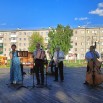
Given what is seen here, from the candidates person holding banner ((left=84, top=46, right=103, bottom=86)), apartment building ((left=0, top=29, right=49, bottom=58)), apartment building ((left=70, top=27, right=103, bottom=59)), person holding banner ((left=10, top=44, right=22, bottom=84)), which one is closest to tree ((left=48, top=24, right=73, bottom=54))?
apartment building ((left=70, top=27, right=103, bottom=59))

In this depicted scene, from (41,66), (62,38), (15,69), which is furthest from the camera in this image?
(62,38)

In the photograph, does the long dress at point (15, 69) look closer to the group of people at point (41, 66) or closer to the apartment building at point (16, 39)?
the group of people at point (41, 66)

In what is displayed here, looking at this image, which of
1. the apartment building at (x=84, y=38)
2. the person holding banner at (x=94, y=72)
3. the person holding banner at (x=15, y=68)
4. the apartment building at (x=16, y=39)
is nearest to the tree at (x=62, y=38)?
the apartment building at (x=84, y=38)

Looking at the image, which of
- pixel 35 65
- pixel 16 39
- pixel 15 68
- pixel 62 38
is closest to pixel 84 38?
pixel 16 39

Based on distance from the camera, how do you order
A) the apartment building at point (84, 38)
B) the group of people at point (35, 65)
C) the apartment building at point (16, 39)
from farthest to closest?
the apartment building at point (16, 39), the apartment building at point (84, 38), the group of people at point (35, 65)

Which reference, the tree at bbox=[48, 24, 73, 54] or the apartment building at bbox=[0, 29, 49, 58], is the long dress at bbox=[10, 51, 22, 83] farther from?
the apartment building at bbox=[0, 29, 49, 58]

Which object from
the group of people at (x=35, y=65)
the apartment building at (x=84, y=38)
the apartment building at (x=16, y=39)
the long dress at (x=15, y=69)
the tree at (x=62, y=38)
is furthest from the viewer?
the apartment building at (x=16, y=39)

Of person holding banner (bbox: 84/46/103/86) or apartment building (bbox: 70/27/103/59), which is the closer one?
person holding banner (bbox: 84/46/103/86)

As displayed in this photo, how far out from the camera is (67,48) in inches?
4365

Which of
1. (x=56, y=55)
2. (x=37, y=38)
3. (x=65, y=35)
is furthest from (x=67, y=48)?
(x=56, y=55)

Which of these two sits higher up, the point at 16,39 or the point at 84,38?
the point at 16,39

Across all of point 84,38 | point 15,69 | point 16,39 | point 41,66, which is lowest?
point 15,69

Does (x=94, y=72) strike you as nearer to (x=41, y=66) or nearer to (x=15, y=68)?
(x=41, y=66)

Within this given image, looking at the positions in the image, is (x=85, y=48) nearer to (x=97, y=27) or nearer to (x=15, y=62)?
(x=97, y=27)
